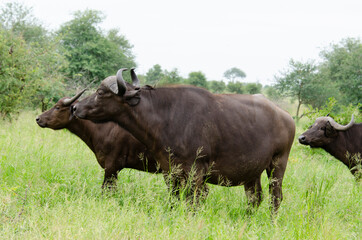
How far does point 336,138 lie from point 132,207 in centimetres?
588

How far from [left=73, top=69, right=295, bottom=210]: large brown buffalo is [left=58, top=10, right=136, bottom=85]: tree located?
22917 mm

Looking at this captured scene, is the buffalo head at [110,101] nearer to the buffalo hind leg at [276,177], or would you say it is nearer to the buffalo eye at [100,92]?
the buffalo eye at [100,92]

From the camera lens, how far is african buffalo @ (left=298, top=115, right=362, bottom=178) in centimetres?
771

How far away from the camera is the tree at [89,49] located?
89.6 ft

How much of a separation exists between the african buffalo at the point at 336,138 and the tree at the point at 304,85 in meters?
21.6

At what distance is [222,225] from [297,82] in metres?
27.8

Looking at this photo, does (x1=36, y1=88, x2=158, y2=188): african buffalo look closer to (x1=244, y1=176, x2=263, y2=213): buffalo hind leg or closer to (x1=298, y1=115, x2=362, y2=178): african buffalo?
(x1=244, y1=176, x2=263, y2=213): buffalo hind leg

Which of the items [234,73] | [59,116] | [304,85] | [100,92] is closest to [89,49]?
[304,85]

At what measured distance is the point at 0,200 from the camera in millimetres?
3926

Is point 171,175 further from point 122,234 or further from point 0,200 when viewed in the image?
point 0,200

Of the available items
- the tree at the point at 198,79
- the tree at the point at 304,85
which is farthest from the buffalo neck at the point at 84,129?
the tree at the point at 198,79

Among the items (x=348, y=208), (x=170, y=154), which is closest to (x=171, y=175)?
(x=170, y=154)

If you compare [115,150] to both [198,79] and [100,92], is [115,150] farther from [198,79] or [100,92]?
[198,79]

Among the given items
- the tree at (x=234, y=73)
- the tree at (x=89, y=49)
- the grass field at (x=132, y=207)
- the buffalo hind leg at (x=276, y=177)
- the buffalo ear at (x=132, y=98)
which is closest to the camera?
the grass field at (x=132, y=207)
